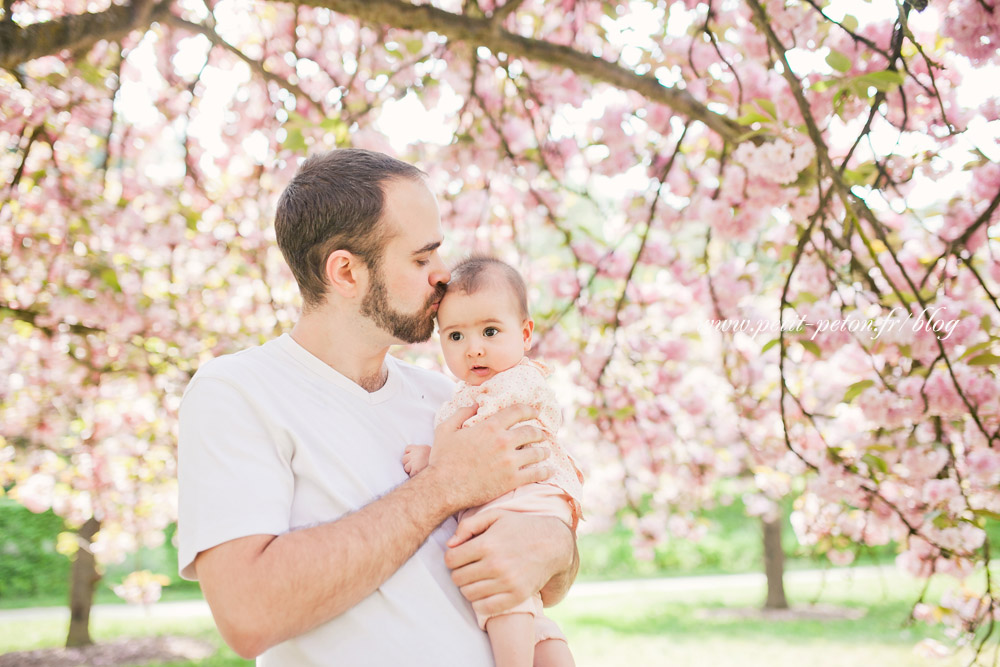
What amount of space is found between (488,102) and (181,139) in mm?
1831

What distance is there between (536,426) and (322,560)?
0.71 m

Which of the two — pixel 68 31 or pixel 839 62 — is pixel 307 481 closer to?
pixel 68 31

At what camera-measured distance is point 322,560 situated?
4.73ft

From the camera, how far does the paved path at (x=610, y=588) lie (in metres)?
10.7

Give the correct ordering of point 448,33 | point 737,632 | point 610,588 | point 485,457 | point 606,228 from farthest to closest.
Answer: point 610,588, point 737,632, point 606,228, point 448,33, point 485,457

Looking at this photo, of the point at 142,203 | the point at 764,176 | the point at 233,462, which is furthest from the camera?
the point at 142,203

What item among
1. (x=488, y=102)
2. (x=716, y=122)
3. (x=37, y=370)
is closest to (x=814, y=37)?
(x=716, y=122)

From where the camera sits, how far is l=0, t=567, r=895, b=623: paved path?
422 inches

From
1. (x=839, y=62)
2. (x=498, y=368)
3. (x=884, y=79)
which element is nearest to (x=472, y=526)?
(x=498, y=368)

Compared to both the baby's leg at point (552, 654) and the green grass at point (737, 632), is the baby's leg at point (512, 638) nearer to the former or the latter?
the baby's leg at point (552, 654)

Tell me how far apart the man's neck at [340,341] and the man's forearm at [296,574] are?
0.46 meters

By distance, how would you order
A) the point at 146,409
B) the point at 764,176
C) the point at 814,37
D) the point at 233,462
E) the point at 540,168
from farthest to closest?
the point at 146,409, the point at 540,168, the point at 814,37, the point at 764,176, the point at 233,462

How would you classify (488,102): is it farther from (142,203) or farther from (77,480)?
(77,480)

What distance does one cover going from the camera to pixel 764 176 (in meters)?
2.80
